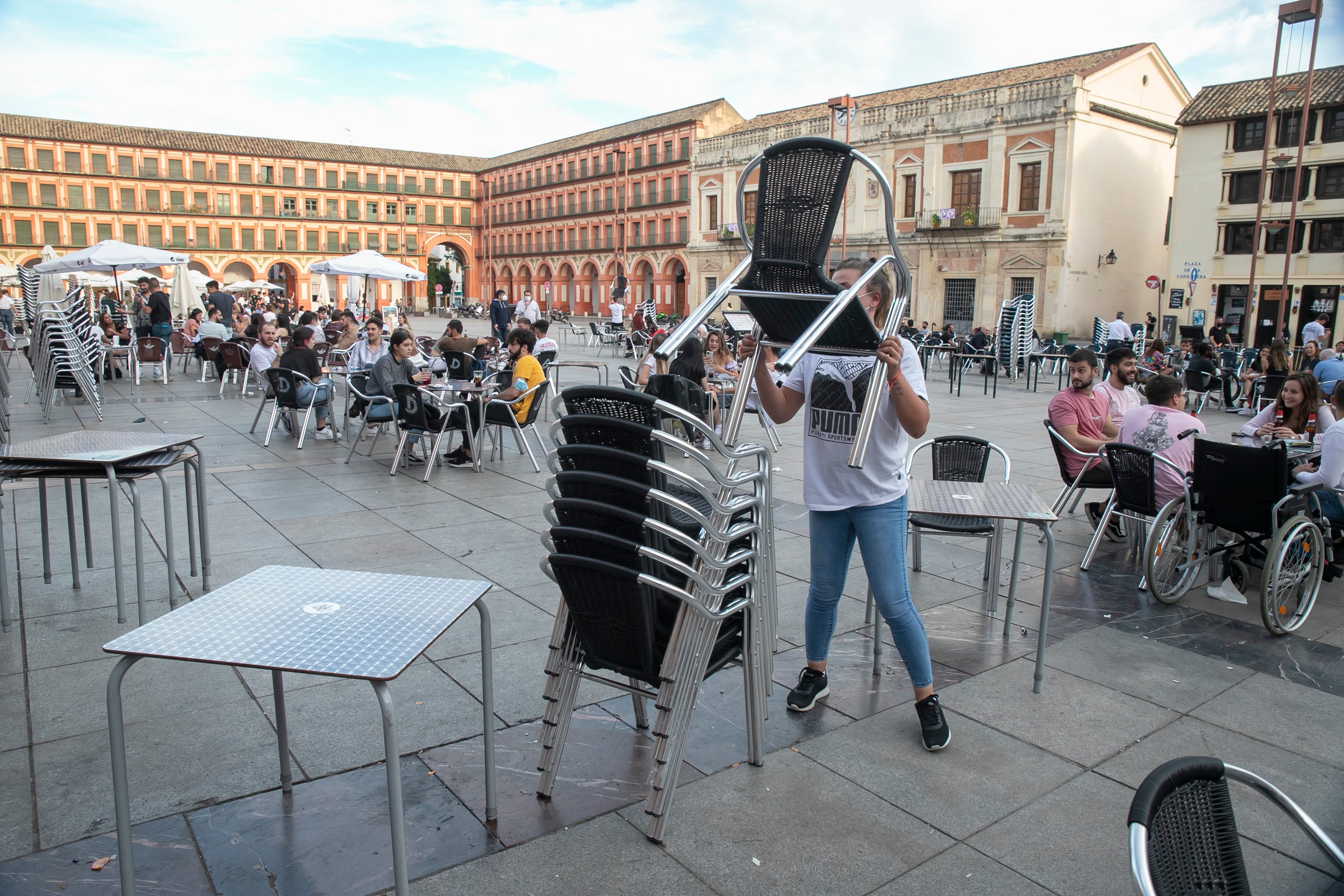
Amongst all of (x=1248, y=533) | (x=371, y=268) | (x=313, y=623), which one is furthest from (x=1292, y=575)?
Answer: (x=371, y=268)

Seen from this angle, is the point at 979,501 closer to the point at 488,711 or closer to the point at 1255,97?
the point at 488,711

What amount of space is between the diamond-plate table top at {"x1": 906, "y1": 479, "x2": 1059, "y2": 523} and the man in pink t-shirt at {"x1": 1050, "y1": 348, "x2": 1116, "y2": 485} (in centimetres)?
167

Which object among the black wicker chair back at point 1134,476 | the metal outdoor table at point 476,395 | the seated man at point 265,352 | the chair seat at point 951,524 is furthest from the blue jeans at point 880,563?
the seated man at point 265,352

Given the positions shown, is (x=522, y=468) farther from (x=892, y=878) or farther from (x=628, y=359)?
(x=628, y=359)

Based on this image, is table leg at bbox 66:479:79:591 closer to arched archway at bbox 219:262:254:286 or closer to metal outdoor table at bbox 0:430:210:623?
metal outdoor table at bbox 0:430:210:623

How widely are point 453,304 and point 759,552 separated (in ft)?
209

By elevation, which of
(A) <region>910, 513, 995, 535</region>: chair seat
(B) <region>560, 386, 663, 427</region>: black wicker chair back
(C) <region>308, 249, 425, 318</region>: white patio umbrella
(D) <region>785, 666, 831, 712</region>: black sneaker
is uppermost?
(C) <region>308, 249, 425, 318</region>: white patio umbrella

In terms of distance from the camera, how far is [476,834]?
2.50m

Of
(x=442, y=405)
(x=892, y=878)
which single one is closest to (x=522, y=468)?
(x=442, y=405)

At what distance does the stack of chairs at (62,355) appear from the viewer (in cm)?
1052

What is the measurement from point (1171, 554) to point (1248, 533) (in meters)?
0.39

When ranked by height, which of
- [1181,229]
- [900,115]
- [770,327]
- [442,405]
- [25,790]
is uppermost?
[900,115]

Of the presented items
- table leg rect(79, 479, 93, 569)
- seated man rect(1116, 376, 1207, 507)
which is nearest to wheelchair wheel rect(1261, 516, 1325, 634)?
seated man rect(1116, 376, 1207, 507)

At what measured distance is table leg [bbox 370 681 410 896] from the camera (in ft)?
5.95
